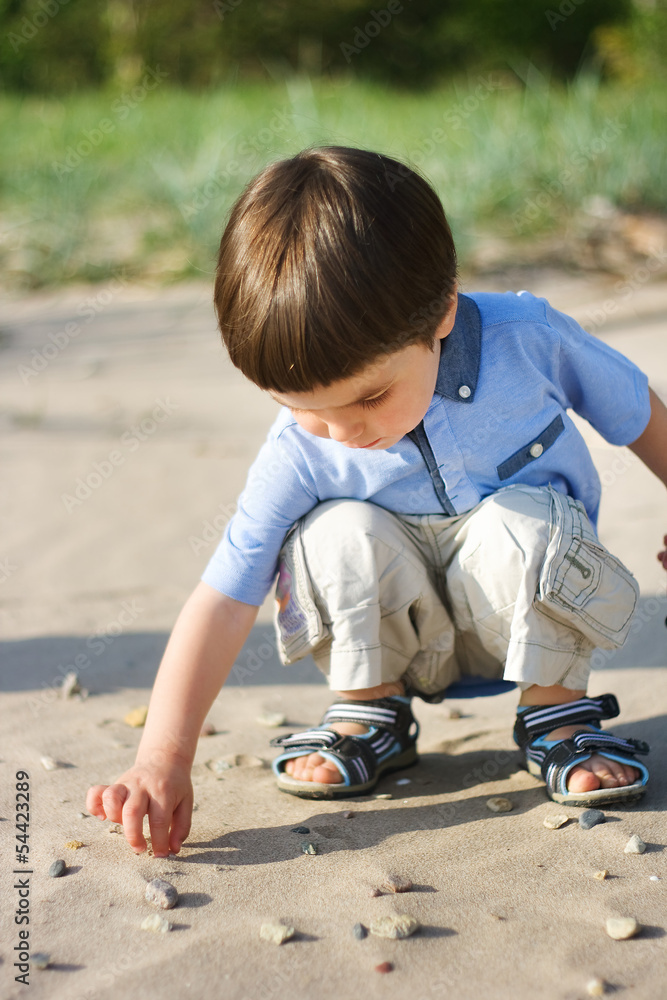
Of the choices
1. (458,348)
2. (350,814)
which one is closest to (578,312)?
(458,348)

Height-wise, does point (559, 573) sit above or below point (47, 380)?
above

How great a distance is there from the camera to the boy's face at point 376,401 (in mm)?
1448

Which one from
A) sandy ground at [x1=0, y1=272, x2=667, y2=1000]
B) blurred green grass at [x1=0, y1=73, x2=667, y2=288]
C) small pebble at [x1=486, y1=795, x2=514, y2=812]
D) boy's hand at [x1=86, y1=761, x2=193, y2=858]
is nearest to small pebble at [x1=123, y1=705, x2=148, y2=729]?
sandy ground at [x1=0, y1=272, x2=667, y2=1000]

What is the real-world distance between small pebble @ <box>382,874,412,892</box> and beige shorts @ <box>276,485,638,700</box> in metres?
0.38

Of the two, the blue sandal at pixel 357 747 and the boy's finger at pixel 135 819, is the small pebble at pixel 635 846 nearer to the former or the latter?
the blue sandal at pixel 357 747

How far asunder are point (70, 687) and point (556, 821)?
1129mm

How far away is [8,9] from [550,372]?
711 inches

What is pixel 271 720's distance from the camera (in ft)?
6.93

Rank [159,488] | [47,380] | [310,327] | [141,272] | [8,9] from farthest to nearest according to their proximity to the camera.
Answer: [8,9] → [141,272] → [47,380] → [159,488] → [310,327]

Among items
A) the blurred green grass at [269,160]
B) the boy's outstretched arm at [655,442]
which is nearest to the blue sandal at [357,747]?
the boy's outstretched arm at [655,442]

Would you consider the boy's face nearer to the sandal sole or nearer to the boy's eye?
the boy's eye

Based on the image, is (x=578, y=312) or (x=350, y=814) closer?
(x=350, y=814)

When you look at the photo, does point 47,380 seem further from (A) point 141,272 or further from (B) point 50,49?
(B) point 50,49

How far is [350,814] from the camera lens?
1.67 meters
